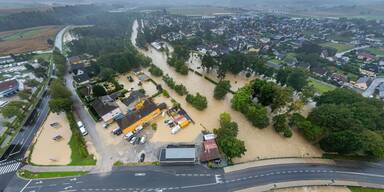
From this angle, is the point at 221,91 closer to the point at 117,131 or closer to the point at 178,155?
the point at 178,155

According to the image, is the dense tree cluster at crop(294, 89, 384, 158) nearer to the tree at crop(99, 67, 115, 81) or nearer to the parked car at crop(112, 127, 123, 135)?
the parked car at crop(112, 127, 123, 135)

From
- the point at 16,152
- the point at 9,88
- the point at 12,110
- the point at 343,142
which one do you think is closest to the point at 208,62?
the point at 343,142

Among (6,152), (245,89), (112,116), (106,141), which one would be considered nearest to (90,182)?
(106,141)

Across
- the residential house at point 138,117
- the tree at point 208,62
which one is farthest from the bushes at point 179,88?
the tree at point 208,62

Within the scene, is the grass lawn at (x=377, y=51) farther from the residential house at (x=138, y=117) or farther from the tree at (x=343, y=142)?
the residential house at (x=138, y=117)

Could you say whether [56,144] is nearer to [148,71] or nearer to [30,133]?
[30,133]
